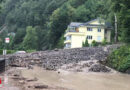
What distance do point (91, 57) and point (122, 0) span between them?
8.56 meters

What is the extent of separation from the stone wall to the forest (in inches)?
565

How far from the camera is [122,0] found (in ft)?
75.0

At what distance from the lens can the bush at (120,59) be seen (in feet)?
70.8

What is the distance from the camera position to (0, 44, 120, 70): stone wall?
22.5 meters

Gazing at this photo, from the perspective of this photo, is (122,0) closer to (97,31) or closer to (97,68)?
(97,68)

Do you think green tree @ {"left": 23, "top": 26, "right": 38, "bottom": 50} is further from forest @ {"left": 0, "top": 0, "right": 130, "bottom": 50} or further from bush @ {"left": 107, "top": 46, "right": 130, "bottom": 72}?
bush @ {"left": 107, "top": 46, "right": 130, "bottom": 72}

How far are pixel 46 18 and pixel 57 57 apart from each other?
4758 centimetres

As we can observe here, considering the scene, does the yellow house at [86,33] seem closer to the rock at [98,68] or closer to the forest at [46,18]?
the forest at [46,18]

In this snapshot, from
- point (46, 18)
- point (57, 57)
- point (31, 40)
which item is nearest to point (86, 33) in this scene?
point (57, 57)

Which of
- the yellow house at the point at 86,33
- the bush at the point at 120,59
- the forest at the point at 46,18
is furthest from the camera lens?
the forest at the point at 46,18

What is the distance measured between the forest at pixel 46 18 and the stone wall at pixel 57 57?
565 inches

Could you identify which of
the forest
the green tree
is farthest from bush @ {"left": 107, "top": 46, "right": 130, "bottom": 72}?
the green tree

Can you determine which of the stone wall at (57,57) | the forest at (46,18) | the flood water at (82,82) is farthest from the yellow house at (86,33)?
the flood water at (82,82)

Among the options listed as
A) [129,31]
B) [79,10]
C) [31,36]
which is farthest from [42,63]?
[31,36]
